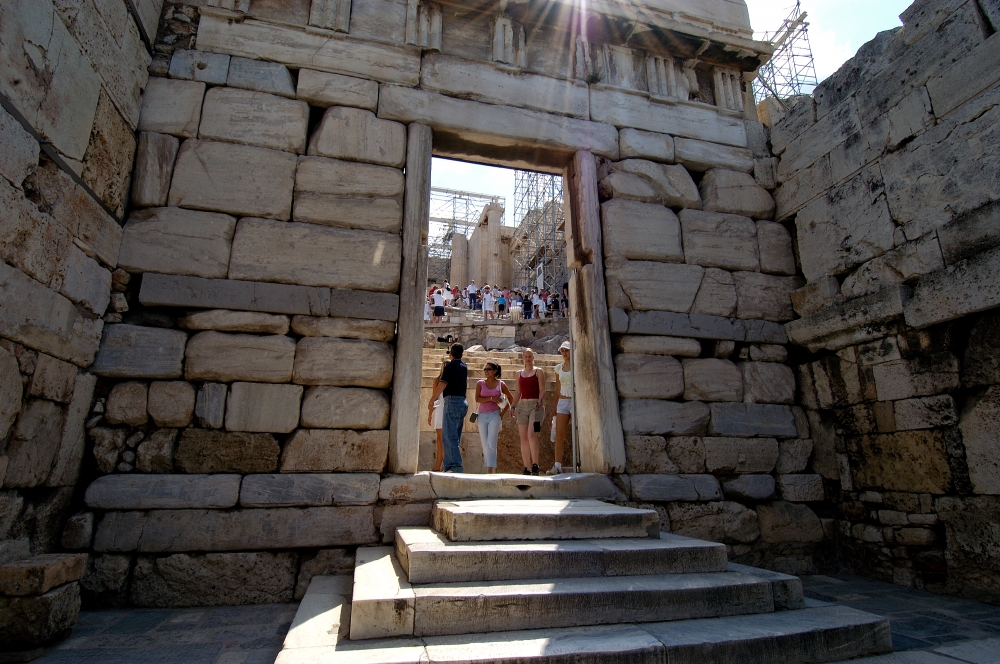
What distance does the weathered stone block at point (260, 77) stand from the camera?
16.5 ft

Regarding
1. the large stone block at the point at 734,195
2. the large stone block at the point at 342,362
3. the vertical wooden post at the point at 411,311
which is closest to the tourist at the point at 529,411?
the vertical wooden post at the point at 411,311

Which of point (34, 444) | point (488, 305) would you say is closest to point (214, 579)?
point (34, 444)

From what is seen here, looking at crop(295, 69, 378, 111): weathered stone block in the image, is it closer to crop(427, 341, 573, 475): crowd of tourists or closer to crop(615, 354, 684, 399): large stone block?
crop(427, 341, 573, 475): crowd of tourists

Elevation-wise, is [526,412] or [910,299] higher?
[910,299]

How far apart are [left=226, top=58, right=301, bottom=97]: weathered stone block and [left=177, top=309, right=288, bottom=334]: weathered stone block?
2161 millimetres

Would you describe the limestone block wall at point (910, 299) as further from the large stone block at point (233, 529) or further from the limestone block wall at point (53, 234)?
the limestone block wall at point (53, 234)

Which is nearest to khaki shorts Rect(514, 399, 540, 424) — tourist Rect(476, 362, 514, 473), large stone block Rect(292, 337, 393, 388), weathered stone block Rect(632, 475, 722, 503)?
tourist Rect(476, 362, 514, 473)

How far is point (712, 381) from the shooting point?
5465 millimetres

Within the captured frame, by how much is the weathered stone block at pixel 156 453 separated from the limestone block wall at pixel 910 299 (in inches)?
230

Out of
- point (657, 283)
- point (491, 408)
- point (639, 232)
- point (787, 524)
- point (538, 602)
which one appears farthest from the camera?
point (491, 408)

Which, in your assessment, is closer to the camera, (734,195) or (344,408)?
(344,408)

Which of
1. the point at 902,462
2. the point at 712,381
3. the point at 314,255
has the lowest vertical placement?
the point at 902,462

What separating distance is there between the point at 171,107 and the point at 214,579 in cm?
393

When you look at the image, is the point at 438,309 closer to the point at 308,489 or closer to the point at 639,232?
the point at 639,232
